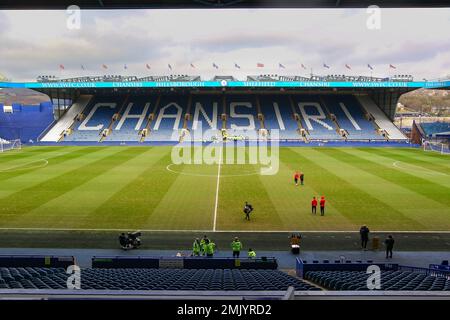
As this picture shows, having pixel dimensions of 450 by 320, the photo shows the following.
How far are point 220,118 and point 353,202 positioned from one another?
49068mm

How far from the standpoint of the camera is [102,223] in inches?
848

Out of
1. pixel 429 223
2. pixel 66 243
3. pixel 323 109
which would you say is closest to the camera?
pixel 66 243

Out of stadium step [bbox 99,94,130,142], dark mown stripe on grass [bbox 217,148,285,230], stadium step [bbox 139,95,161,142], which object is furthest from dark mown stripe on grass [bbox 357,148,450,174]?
stadium step [bbox 99,94,130,142]

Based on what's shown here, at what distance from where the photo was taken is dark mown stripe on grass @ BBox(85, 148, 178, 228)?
21922mm

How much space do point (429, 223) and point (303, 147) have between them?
40.8m

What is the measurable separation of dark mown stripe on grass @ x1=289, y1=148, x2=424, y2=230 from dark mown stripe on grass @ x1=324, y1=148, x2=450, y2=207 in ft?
12.9

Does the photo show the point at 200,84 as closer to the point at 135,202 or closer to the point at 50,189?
the point at 50,189

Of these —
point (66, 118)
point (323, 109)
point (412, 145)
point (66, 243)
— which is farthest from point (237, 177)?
point (66, 118)

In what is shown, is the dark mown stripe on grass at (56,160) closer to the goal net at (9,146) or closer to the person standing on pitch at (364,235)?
the goal net at (9,146)

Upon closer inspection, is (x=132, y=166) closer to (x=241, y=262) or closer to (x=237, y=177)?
(x=237, y=177)

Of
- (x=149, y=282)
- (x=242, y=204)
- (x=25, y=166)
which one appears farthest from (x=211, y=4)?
(x=25, y=166)

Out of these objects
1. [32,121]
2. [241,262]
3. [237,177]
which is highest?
[32,121]

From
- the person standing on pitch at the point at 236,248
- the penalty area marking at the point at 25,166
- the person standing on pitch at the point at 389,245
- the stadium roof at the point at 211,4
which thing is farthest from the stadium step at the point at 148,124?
the stadium roof at the point at 211,4
